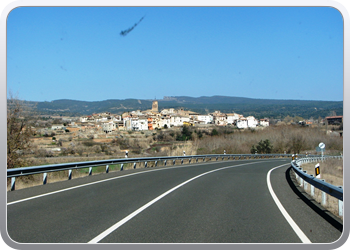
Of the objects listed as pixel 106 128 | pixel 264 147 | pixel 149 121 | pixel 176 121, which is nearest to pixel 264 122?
pixel 264 147

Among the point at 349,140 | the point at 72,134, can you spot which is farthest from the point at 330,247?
the point at 72,134

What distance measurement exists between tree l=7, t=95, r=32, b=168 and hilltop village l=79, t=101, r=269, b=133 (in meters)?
34.4

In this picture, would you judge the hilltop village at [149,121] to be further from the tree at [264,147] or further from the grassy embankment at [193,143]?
the tree at [264,147]

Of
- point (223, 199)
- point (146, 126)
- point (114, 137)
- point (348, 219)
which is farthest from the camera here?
point (146, 126)

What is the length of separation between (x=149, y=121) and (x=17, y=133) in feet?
250

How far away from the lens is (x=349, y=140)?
4668mm

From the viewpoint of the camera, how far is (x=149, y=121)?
96562 mm

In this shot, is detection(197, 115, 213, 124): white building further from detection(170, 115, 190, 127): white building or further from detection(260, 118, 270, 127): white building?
detection(260, 118, 270, 127): white building

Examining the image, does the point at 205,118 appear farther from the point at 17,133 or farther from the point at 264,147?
the point at 17,133

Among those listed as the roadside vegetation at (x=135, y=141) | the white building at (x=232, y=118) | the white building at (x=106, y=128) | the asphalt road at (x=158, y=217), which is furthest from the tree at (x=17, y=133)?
the white building at (x=232, y=118)

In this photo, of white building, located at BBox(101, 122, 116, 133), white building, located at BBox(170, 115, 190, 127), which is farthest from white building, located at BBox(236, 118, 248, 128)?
white building, located at BBox(101, 122, 116, 133)

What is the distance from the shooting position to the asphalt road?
6230mm

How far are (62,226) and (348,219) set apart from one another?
512 cm
